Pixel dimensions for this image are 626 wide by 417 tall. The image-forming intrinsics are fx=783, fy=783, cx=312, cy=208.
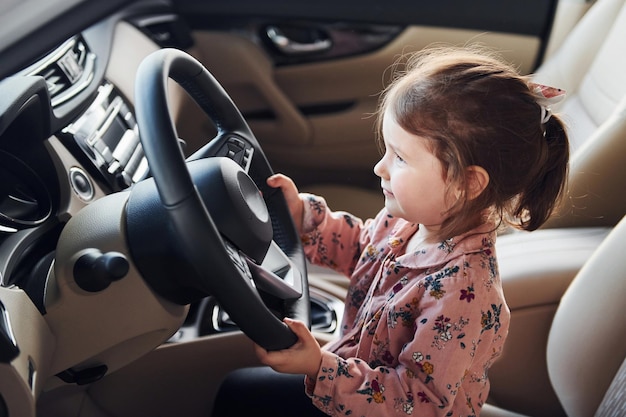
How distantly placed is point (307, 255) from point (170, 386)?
0.30 meters

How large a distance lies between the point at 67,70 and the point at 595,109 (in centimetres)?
103

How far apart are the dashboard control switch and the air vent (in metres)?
0.37

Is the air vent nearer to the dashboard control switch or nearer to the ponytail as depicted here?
the dashboard control switch

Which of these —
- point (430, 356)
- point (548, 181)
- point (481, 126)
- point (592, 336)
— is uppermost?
point (481, 126)

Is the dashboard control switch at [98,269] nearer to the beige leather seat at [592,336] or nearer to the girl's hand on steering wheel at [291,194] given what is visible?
the girl's hand on steering wheel at [291,194]

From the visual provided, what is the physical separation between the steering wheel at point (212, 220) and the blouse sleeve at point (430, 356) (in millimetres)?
99

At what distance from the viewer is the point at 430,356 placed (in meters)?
0.94

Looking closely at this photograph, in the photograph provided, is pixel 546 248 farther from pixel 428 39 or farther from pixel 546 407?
pixel 428 39


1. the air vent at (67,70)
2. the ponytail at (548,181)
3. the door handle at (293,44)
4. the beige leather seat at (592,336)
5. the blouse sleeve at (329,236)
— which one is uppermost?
the air vent at (67,70)

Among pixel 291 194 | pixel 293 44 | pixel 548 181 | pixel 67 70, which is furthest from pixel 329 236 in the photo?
pixel 293 44

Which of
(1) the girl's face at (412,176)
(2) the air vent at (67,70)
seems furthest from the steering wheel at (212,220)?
(2) the air vent at (67,70)

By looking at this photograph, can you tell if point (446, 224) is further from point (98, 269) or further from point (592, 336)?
point (98, 269)

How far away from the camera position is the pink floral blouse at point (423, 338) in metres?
0.94

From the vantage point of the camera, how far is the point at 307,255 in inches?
49.1
